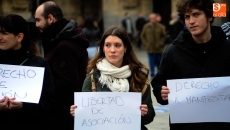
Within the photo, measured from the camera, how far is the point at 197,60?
387 centimetres

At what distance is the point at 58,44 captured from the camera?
4988 mm

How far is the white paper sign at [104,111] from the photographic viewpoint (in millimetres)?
3826

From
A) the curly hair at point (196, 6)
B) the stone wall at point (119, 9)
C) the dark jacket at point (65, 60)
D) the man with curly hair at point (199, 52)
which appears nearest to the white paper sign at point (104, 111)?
the man with curly hair at point (199, 52)

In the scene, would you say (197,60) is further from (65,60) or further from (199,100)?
(65,60)

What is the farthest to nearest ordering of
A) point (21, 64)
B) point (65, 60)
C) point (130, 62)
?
point (65, 60) → point (130, 62) → point (21, 64)

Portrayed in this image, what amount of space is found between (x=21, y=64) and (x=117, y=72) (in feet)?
2.33

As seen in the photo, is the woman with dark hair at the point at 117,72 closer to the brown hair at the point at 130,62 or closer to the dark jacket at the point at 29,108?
the brown hair at the point at 130,62

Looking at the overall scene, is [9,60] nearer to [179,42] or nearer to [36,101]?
[36,101]

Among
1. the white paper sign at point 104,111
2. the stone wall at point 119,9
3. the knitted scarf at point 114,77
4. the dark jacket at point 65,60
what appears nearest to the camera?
the white paper sign at point 104,111

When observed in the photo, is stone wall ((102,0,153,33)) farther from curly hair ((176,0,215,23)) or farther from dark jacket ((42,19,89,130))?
curly hair ((176,0,215,23))

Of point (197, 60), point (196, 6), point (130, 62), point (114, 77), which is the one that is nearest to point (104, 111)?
point (114, 77)

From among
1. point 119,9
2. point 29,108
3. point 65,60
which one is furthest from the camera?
point 119,9

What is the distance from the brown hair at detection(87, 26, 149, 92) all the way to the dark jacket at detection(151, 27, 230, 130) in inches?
6.4

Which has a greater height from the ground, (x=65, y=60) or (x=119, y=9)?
(x=119, y=9)
